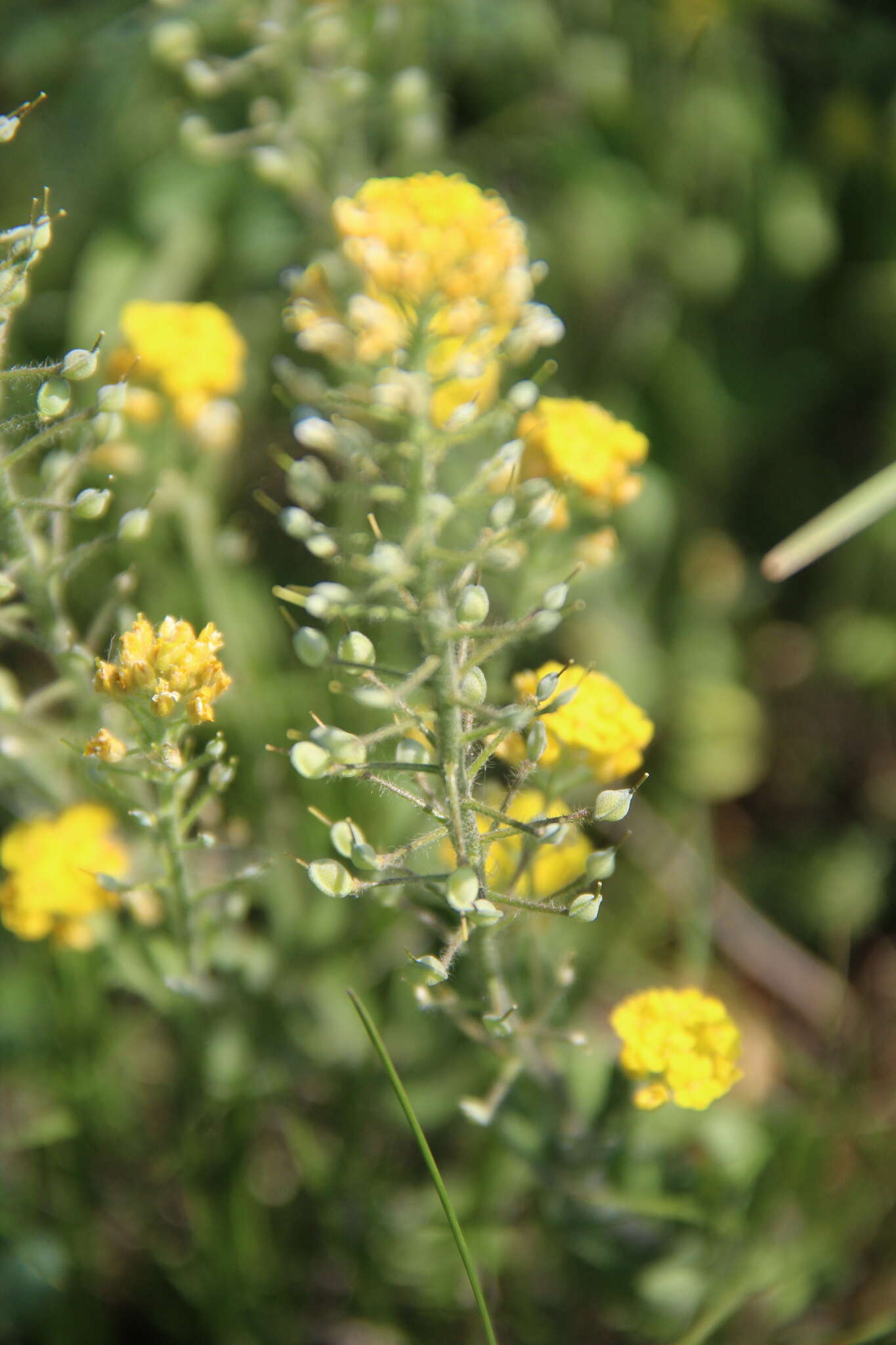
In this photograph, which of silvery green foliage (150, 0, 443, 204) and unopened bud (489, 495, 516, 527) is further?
silvery green foliage (150, 0, 443, 204)

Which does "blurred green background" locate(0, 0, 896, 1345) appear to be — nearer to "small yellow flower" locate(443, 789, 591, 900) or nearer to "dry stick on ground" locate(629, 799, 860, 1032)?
"dry stick on ground" locate(629, 799, 860, 1032)

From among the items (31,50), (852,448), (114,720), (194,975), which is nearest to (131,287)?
(31,50)

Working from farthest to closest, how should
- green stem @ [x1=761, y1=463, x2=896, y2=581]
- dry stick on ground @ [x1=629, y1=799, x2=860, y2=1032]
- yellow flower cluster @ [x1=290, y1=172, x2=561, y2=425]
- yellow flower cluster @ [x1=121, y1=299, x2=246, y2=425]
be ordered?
Answer: dry stick on ground @ [x1=629, y1=799, x2=860, y2=1032]
yellow flower cluster @ [x1=121, y1=299, x2=246, y2=425]
green stem @ [x1=761, y1=463, x2=896, y2=581]
yellow flower cluster @ [x1=290, y1=172, x2=561, y2=425]

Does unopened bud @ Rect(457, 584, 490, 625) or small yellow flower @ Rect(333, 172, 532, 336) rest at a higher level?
small yellow flower @ Rect(333, 172, 532, 336)

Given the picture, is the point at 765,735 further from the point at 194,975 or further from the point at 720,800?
the point at 194,975

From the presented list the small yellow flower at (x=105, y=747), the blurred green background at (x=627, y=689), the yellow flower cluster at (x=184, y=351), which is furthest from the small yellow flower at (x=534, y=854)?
the yellow flower cluster at (x=184, y=351)

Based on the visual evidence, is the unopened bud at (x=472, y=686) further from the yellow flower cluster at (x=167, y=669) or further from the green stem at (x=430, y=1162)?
the green stem at (x=430, y=1162)

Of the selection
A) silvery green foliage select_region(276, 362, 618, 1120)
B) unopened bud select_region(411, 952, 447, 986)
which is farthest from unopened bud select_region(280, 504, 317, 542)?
unopened bud select_region(411, 952, 447, 986)

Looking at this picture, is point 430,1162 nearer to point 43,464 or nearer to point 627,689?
point 43,464
